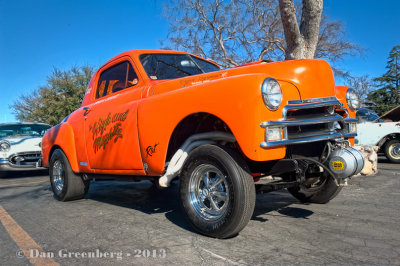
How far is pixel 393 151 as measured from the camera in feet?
29.4

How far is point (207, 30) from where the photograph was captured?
19.5m

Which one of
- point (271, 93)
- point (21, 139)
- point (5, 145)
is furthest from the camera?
point (21, 139)

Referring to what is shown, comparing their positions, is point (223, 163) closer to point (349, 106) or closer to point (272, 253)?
point (272, 253)

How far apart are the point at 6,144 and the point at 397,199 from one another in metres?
9.41

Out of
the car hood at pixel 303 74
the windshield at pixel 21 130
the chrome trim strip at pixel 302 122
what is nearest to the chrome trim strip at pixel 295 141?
the chrome trim strip at pixel 302 122

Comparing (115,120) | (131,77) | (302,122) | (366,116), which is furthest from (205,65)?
(366,116)

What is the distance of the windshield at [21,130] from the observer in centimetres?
975

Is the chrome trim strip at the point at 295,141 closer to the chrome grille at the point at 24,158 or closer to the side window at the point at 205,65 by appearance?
the side window at the point at 205,65

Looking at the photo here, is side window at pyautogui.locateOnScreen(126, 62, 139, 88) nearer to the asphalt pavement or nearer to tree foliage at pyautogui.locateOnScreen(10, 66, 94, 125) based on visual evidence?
the asphalt pavement

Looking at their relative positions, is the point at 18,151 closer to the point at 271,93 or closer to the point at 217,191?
the point at 217,191

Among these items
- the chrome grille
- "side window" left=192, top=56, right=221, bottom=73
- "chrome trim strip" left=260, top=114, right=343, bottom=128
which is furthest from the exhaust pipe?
the chrome grille

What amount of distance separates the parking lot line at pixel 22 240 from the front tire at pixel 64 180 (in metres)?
0.85

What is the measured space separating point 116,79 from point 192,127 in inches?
70.1

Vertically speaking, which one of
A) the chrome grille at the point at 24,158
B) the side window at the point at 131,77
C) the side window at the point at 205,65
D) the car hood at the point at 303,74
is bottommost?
the chrome grille at the point at 24,158
